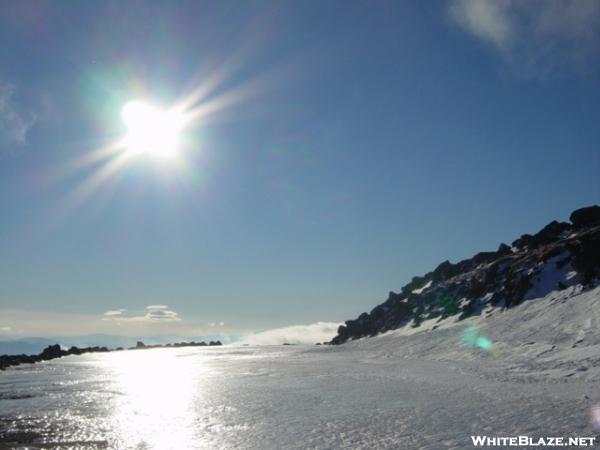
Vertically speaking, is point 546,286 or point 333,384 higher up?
point 546,286

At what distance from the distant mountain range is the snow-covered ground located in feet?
35.4

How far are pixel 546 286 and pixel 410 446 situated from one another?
45.7 m

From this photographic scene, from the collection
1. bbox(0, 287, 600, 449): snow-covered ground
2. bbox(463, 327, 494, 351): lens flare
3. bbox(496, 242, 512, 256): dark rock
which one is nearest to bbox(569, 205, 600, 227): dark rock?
bbox(496, 242, 512, 256): dark rock

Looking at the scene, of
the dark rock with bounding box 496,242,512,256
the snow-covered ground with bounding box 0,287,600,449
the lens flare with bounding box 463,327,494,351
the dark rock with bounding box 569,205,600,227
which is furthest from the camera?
the dark rock with bounding box 496,242,512,256

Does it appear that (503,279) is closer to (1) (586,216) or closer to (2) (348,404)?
(1) (586,216)

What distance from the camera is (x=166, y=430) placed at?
17172 mm

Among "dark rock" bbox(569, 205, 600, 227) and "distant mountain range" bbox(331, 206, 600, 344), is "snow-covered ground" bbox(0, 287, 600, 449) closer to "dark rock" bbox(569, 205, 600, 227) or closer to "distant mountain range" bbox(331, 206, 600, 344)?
"distant mountain range" bbox(331, 206, 600, 344)

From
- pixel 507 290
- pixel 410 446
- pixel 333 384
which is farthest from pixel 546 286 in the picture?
pixel 410 446

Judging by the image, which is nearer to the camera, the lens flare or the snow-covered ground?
the snow-covered ground

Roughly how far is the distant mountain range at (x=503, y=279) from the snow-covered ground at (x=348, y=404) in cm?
1080

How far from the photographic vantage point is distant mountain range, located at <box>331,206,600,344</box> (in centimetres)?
5156

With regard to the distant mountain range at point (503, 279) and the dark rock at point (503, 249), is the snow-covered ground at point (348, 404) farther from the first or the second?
the dark rock at point (503, 249)

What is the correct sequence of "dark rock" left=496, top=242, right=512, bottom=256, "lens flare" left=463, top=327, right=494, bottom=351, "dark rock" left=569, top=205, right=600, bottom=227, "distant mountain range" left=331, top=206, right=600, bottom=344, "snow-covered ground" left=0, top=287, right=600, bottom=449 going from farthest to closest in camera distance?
"dark rock" left=496, top=242, right=512, bottom=256
"dark rock" left=569, top=205, right=600, bottom=227
"distant mountain range" left=331, top=206, right=600, bottom=344
"lens flare" left=463, top=327, right=494, bottom=351
"snow-covered ground" left=0, top=287, right=600, bottom=449

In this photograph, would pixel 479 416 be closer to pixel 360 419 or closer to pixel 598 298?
pixel 360 419
